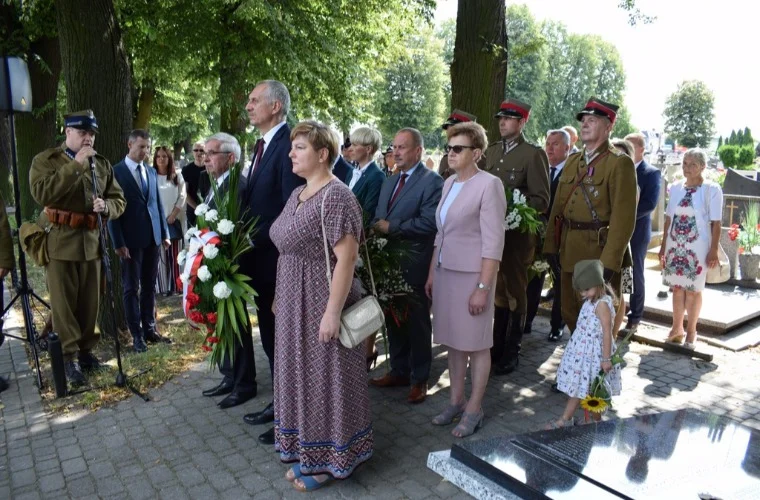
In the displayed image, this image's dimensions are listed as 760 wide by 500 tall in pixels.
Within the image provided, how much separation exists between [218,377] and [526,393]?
2.82 m

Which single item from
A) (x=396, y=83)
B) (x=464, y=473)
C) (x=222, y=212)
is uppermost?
(x=396, y=83)

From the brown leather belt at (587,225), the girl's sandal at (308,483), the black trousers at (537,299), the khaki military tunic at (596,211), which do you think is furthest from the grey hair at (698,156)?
the girl's sandal at (308,483)

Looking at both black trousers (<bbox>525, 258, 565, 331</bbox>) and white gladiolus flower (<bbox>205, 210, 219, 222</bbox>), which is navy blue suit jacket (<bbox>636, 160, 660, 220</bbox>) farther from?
white gladiolus flower (<bbox>205, 210, 219, 222</bbox>)

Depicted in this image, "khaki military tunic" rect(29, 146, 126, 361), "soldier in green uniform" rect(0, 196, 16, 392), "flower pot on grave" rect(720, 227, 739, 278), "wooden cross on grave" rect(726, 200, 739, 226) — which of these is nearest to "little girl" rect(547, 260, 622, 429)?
"khaki military tunic" rect(29, 146, 126, 361)

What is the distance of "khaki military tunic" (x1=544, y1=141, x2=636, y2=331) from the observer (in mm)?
4570

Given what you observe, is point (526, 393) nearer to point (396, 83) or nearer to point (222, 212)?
point (222, 212)

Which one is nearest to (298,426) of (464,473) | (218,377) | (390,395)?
(464,473)

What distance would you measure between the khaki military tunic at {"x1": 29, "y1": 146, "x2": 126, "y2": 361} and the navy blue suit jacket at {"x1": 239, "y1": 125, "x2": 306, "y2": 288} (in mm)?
1648

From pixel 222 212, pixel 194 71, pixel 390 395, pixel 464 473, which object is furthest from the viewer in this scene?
pixel 194 71

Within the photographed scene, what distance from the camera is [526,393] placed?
5.25 m

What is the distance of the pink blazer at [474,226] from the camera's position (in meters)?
4.03

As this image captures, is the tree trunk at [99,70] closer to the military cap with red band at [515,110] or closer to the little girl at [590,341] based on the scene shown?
the military cap with red band at [515,110]

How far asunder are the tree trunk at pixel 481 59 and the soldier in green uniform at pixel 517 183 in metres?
1.96

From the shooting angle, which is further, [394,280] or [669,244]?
[669,244]
